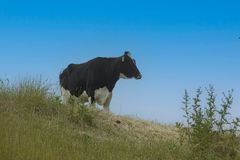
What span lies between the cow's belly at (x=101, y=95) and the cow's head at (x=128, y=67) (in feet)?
3.61

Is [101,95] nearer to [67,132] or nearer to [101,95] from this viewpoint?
[101,95]

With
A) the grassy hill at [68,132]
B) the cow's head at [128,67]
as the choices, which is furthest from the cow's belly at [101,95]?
the grassy hill at [68,132]

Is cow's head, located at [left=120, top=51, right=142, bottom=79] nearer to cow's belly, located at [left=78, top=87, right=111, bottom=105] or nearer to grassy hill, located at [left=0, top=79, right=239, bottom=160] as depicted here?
cow's belly, located at [left=78, top=87, right=111, bottom=105]

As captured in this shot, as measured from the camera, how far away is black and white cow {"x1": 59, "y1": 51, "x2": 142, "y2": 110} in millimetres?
21281

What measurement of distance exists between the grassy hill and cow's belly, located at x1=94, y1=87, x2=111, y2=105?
4100 mm

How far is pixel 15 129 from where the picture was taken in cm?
1115

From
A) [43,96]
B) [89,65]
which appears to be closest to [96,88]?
[89,65]

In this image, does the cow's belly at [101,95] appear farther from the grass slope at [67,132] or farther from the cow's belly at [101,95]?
the grass slope at [67,132]

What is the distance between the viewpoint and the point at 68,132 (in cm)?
1240

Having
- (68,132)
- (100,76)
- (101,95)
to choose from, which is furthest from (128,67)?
(68,132)

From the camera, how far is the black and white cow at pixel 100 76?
21.3 metres

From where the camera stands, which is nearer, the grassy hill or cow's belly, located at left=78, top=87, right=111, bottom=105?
the grassy hill

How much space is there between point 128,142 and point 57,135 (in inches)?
72.1

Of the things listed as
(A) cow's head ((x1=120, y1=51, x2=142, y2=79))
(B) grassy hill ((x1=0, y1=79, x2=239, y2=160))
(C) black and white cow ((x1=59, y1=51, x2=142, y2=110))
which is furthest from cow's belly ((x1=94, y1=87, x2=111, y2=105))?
(B) grassy hill ((x1=0, y1=79, x2=239, y2=160))
